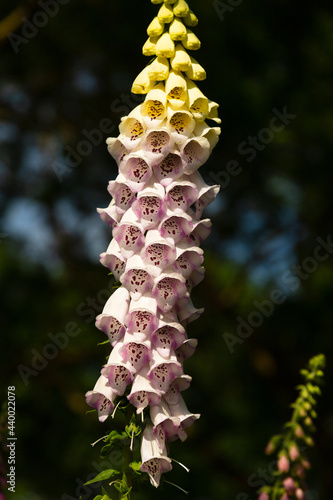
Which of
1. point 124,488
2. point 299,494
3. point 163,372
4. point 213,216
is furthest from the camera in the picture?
point 213,216

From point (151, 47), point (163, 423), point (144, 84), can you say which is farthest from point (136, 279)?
point (151, 47)

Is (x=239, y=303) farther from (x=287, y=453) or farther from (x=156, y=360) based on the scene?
(x=156, y=360)

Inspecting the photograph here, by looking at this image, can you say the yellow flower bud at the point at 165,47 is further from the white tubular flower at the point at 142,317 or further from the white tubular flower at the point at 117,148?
the white tubular flower at the point at 142,317

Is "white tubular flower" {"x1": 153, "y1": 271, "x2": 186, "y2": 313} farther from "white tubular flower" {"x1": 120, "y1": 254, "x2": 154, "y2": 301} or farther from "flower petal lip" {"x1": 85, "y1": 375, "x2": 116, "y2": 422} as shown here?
"flower petal lip" {"x1": 85, "y1": 375, "x2": 116, "y2": 422}

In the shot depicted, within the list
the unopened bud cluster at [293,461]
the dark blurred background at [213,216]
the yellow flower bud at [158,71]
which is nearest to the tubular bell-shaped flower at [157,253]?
the yellow flower bud at [158,71]

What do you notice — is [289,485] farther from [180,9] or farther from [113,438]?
[180,9]

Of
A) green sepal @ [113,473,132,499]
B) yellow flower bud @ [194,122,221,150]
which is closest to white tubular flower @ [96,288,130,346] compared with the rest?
green sepal @ [113,473,132,499]

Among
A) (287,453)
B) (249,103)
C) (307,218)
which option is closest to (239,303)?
(307,218)
